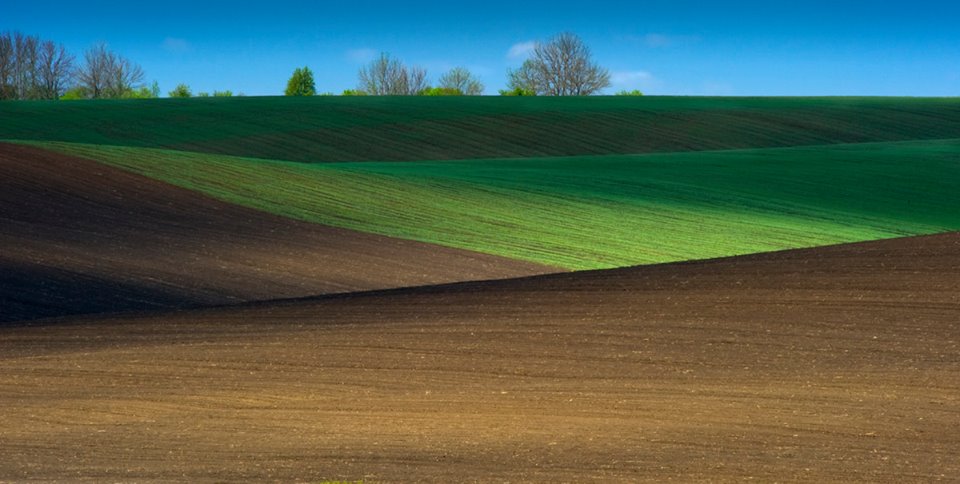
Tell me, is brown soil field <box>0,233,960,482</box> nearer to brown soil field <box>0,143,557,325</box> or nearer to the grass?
brown soil field <box>0,143,557,325</box>

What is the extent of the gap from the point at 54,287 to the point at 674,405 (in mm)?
9894

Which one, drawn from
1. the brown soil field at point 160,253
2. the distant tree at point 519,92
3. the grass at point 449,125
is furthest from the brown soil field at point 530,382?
the distant tree at point 519,92

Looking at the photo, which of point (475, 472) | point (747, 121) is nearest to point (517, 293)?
point (475, 472)

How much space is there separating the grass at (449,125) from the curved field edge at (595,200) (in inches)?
367

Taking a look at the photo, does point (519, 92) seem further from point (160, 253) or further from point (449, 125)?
point (160, 253)

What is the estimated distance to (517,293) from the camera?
14945 mm

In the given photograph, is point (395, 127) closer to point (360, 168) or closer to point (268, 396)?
point (360, 168)

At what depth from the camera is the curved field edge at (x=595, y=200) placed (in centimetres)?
2438

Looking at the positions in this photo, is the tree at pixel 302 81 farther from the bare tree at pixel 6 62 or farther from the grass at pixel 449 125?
the grass at pixel 449 125

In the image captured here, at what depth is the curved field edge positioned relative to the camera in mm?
24375

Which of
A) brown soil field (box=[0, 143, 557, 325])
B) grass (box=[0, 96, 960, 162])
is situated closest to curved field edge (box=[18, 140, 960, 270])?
brown soil field (box=[0, 143, 557, 325])

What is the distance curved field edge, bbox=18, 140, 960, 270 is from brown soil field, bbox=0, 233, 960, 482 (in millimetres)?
7660

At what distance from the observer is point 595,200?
102 feet

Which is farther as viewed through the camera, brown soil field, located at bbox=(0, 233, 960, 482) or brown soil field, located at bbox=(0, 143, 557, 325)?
brown soil field, located at bbox=(0, 143, 557, 325)
